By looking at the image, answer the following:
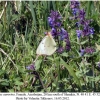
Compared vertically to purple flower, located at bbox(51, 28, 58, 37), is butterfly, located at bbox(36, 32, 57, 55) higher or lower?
lower

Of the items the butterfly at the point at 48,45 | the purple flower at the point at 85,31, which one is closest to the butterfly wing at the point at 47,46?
the butterfly at the point at 48,45

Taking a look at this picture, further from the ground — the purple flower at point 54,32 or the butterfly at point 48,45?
the purple flower at point 54,32

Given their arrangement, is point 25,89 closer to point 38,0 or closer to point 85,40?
point 85,40

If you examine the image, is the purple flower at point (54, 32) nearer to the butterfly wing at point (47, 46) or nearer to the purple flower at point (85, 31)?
the butterfly wing at point (47, 46)

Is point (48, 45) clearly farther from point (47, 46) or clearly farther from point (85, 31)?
point (85, 31)

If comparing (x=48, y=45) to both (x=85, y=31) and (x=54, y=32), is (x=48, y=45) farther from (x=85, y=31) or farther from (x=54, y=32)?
(x=85, y=31)

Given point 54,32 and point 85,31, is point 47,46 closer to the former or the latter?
point 54,32

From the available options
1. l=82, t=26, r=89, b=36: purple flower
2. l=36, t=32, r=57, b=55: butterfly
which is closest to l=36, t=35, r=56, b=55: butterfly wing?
l=36, t=32, r=57, b=55: butterfly

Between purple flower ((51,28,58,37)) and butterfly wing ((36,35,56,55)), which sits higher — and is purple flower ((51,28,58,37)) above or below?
above

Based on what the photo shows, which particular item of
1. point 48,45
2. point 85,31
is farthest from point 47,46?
point 85,31

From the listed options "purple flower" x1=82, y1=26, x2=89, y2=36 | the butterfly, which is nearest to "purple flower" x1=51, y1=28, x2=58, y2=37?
the butterfly

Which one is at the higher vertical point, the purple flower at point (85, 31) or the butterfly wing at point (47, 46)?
the purple flower at point (85, 31)

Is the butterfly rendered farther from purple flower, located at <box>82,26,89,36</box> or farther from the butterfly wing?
purple flower, located at <box>82,26,89,36</box>
